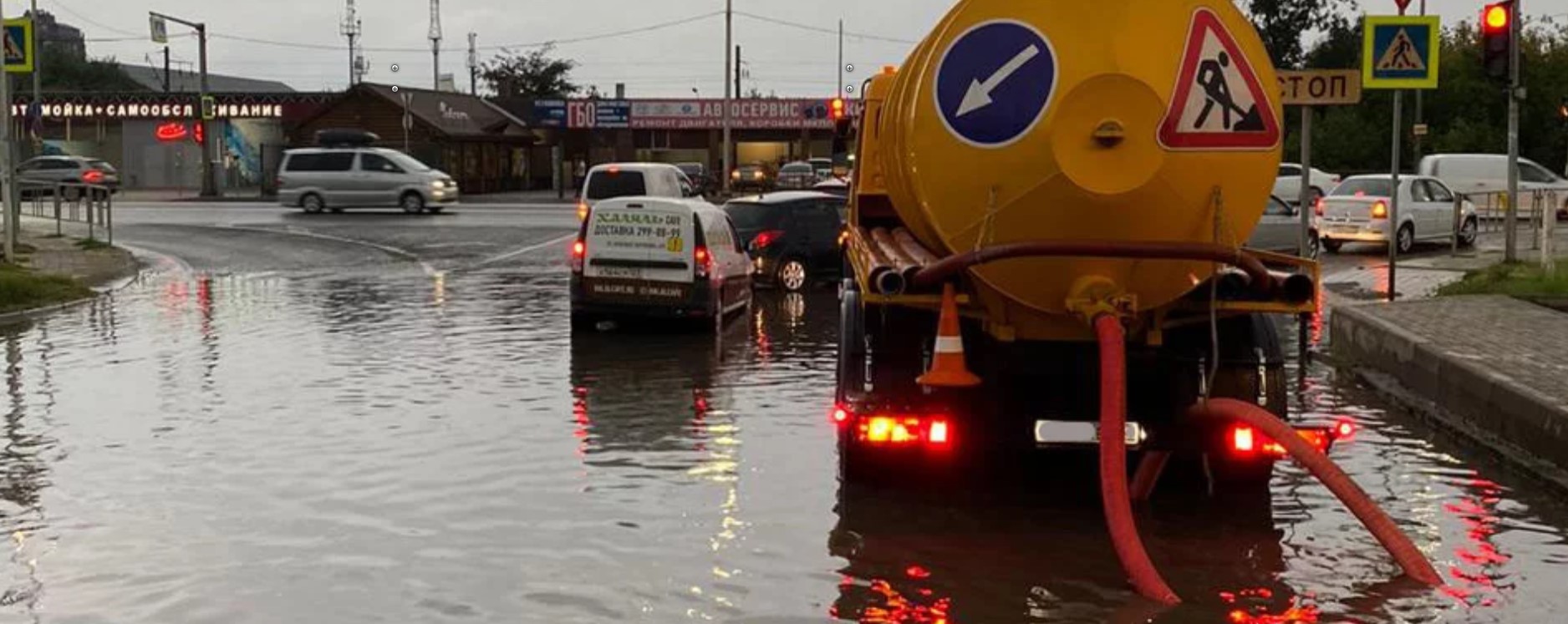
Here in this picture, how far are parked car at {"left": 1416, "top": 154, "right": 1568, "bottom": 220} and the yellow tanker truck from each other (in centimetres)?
3396

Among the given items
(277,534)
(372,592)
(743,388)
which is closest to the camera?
(372,592)

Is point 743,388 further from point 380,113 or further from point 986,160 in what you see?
point 380,113

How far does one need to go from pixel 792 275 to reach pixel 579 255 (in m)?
6.13

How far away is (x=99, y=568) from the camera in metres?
6.85

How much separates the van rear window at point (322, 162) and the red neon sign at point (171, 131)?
100.0ft

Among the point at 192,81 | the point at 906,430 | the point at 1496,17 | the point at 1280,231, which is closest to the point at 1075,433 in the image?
the point at 906,430

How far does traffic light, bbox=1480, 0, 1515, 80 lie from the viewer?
1602 cm

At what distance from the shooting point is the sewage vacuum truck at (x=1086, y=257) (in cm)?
657

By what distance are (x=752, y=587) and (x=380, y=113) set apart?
58.9 m

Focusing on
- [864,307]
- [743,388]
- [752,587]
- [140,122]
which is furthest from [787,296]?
[140,122]

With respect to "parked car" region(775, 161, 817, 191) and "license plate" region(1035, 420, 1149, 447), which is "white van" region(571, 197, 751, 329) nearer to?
"license plate" region(1035, 420, 1149, 447)

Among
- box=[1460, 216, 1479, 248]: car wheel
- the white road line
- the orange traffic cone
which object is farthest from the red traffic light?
the white road line

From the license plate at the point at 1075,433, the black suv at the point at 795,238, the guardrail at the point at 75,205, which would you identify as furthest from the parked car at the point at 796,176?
the license plate at the point at 1075,433

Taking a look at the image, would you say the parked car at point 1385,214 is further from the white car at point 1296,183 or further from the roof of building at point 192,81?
the roof of building at point 192,81
